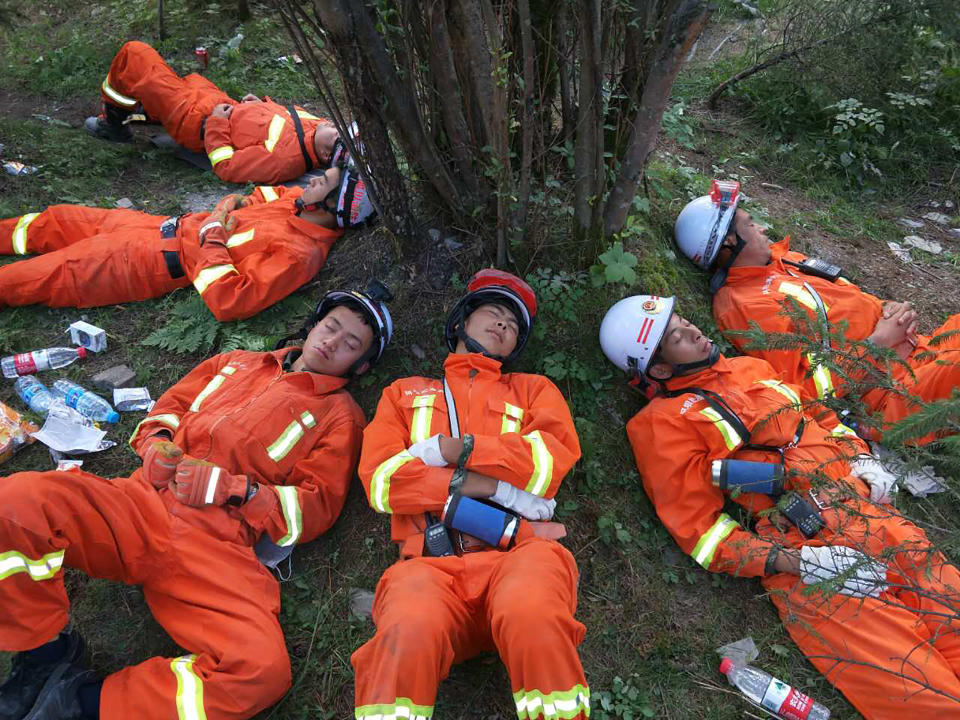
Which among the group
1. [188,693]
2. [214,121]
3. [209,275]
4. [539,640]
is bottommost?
[188,693]

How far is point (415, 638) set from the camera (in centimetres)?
260

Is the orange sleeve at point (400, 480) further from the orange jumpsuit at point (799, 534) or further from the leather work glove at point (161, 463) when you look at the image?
the orange jumpsuit at point (799, 534)

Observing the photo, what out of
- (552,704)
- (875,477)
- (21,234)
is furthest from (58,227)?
(875,477)

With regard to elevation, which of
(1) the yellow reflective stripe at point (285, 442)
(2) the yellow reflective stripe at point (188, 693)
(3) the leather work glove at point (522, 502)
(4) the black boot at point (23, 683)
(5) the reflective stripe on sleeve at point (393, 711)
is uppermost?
(3) the leather work glove at point (522, 502)

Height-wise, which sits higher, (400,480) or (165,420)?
(400,480)

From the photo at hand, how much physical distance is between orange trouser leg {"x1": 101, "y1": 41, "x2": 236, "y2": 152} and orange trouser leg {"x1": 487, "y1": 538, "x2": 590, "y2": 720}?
5323 mm

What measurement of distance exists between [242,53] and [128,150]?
2.12m

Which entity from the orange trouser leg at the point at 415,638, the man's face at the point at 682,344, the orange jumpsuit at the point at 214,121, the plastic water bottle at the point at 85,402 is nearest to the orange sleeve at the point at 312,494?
the orange trouser leg at the point at 415,638

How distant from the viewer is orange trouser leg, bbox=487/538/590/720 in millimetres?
2525

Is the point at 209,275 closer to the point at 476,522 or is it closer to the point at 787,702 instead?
the point at 476,522

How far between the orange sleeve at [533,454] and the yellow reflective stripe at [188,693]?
1.57m

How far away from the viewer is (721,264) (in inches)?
190

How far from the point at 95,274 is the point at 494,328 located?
3.13m

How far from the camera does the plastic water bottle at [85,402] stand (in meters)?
4.08
